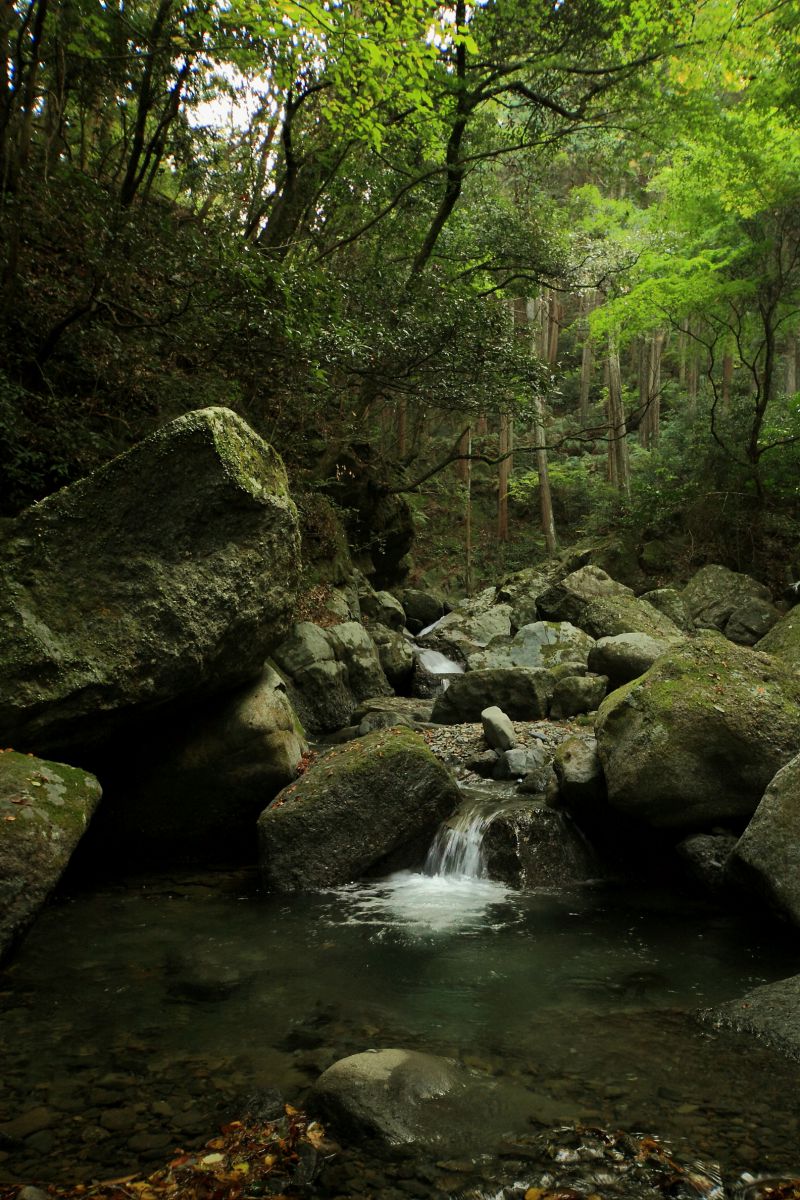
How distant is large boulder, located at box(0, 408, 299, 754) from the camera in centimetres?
570

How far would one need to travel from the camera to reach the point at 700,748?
645 cm

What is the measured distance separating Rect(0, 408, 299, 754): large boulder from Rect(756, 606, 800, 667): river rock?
778 centimetres

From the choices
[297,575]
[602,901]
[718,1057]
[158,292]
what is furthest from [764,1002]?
[158,292]

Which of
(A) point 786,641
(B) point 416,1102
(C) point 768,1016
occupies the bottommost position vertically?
(C) point 768,1016

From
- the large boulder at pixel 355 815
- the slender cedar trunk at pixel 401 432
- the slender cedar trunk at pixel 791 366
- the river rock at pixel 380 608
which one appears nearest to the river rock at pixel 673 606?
the river rock at pixel 380 608

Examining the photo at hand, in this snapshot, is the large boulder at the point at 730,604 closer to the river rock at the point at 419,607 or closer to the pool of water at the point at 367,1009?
the river rock at the point at 419,607

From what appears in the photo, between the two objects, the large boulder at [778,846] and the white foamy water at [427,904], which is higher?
A: the large boulder at [778,846]

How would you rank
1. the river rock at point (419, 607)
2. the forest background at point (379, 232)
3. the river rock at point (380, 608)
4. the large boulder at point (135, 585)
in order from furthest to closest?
the river rock at point (419, 607) → the river rock at point (380, 608) → the forest background at point (379, 232) → the large boulder at point (135, 585)

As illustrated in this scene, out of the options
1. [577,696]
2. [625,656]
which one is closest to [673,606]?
[625,656]

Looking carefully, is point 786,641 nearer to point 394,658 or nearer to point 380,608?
point 394,658

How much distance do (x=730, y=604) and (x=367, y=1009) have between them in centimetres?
1443

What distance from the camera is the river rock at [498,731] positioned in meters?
9.72

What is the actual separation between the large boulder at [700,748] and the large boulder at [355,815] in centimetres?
185

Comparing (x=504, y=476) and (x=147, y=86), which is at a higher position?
(x=147, y=86)
